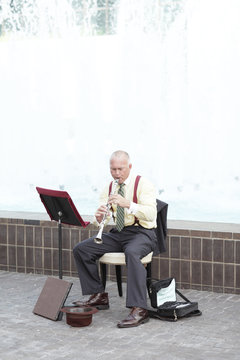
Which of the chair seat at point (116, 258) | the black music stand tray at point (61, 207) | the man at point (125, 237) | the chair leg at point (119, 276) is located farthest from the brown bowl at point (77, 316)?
the chair leg at point (119, 276)

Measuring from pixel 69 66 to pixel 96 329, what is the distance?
228 inches

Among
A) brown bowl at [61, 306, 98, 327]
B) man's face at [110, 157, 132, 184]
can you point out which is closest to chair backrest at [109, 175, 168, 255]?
man's face at [110, 157, 132, 184]

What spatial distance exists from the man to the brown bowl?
306mm

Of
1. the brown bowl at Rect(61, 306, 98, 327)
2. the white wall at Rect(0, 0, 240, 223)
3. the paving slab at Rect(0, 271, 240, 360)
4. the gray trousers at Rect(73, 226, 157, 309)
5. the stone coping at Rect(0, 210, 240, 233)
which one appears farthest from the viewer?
the white wall at Rect(0, 0, 240, 223)

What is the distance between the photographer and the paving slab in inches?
159

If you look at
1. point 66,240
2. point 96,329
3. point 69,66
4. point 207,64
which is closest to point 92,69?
point 69,66

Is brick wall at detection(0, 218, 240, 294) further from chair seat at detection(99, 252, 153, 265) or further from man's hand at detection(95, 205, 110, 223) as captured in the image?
man's hand at detection(95, 205, 110, 223)

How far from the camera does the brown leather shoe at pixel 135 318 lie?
4.55 metres

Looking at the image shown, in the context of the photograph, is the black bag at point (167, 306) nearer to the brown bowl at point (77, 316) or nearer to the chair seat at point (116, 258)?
the chair seat at point (116, 258)

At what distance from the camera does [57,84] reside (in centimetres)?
977

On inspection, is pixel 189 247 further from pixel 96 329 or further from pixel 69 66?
pixel 69 66

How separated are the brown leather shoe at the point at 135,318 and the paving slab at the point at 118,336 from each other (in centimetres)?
4

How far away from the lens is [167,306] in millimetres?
4770

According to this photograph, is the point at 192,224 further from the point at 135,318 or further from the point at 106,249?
the point at 135,318
